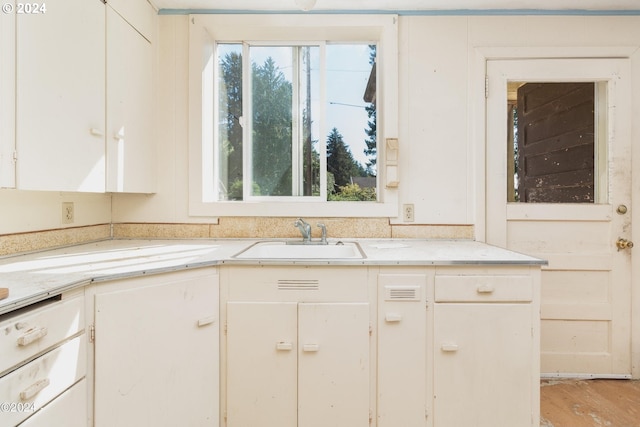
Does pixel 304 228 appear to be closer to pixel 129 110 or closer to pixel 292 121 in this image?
pixel 292 121

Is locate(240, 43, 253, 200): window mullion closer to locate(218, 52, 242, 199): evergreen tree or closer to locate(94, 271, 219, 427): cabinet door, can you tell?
locate(218, 52, 242, 199): evergreen tree

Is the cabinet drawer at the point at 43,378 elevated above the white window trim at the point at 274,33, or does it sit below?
below

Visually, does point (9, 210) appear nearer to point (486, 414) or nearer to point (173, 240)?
point (173, 240)

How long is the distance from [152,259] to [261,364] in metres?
0.67

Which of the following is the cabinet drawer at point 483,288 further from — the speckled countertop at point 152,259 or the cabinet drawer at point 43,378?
the cabinet drawer at point 43,378

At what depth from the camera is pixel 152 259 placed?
1.41 metres

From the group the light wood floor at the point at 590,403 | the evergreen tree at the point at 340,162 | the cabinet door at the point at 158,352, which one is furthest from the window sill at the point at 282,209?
the light wood floor at the point at 590,403

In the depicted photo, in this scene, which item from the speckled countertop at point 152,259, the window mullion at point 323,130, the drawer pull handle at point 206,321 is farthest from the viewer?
the window mullion at point 323,130

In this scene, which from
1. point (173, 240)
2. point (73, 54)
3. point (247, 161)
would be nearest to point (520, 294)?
point (247, 161)

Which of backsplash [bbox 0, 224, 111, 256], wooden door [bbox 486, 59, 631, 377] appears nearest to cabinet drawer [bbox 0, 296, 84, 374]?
backsplash [bbox 0, 224, 111, 256]

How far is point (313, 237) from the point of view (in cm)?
199

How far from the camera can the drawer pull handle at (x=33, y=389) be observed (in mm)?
855

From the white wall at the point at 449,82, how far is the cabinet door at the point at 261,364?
2.42ft

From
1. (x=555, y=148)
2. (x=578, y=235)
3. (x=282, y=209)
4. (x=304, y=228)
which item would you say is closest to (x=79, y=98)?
(x=282, y=209)
